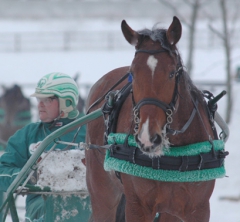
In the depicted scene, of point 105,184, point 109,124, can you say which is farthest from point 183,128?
point 105,184

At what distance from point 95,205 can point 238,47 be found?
17.1 m

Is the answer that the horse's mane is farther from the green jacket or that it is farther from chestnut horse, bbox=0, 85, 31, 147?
chestnut horse, bbox=0, 85, 31, 147

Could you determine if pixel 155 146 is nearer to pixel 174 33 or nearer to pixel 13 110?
pixel 174 33

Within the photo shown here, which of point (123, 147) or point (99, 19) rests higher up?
point (99, 19)

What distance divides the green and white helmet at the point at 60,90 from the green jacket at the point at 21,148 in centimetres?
14

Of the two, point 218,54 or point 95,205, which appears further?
point 218,54

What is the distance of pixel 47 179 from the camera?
180 inches

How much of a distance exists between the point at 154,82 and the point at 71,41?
2116 cm

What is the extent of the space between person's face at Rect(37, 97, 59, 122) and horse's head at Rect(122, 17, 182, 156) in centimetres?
159

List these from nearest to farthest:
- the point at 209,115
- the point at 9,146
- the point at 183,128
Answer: the point at 183,128
the point at 209,115
the point at 9,146

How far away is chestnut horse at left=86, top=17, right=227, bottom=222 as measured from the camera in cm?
Answer: 325

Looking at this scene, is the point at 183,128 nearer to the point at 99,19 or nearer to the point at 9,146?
the point at 9,146

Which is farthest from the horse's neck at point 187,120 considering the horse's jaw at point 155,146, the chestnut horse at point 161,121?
the horse's jaw at point 155,146

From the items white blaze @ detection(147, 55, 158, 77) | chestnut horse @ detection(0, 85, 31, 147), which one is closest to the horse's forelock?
white blaze @ detection(147, 55, 158, 77)
